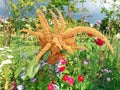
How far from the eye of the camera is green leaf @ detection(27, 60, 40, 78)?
4.08 m

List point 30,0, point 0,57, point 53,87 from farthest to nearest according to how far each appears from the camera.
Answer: point 30,0, point 0,57, point 53,87

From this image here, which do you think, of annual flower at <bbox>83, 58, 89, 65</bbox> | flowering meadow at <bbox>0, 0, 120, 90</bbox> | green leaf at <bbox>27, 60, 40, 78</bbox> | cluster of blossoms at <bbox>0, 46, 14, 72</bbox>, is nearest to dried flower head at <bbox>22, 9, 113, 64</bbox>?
flowering meadow at <bbox>0, 0, 120, 90</bbox>

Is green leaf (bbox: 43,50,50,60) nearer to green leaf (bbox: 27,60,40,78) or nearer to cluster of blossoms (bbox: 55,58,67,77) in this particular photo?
green leaf (bbox: 27,60,40,78)

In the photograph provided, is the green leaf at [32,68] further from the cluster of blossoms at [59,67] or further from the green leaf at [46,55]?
the cluster of blossoms at [59,67]

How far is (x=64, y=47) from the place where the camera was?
3805mm

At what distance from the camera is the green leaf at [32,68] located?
4.08 metres

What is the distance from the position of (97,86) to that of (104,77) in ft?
0.83

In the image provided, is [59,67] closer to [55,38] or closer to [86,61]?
[55,38]

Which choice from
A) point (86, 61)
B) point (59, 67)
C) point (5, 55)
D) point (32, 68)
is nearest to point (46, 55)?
point (32, 68)

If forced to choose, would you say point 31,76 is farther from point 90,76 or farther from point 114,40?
point 114,40

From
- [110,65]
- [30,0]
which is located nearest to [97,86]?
[110,65]

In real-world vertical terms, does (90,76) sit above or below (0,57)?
below

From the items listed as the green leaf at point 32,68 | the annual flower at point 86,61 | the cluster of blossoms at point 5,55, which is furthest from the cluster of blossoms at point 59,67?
the annual flower at point 86,61

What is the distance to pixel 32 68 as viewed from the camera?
4125 millimetres
